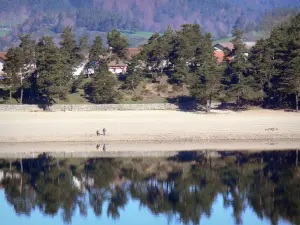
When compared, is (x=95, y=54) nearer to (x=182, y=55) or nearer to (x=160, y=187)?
(x=182, y=55)

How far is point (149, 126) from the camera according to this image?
163ft

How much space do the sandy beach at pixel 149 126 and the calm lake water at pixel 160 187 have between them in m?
4.73

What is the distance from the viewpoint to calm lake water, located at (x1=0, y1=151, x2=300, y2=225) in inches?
1150

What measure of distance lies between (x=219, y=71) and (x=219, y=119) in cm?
1025

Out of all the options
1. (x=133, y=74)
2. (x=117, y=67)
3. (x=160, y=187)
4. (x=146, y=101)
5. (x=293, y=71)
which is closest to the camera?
(x=160, y=187)

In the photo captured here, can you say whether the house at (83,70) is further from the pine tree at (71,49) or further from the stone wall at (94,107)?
the stone wall at (94,107)

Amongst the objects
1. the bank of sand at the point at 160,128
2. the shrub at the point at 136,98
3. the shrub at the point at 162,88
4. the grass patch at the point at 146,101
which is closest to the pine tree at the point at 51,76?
the bank of sand at the point at 160,128

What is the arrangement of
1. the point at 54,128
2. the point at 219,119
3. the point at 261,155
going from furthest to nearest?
the point at 219,119
the point at 54,128
the point at 261,155

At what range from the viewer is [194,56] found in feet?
237

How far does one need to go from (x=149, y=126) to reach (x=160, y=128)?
1.22 meters

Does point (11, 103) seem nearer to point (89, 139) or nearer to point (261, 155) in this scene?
point (89, 139)

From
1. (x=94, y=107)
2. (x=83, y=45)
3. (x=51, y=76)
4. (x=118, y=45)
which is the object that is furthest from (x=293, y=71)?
(x=83, y=45)

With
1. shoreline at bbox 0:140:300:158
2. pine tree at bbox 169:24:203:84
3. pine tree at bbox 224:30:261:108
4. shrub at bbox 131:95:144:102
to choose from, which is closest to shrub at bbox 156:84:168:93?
pine tree at bbox 169:24:203:84

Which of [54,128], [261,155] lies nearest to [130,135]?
[54,128]
